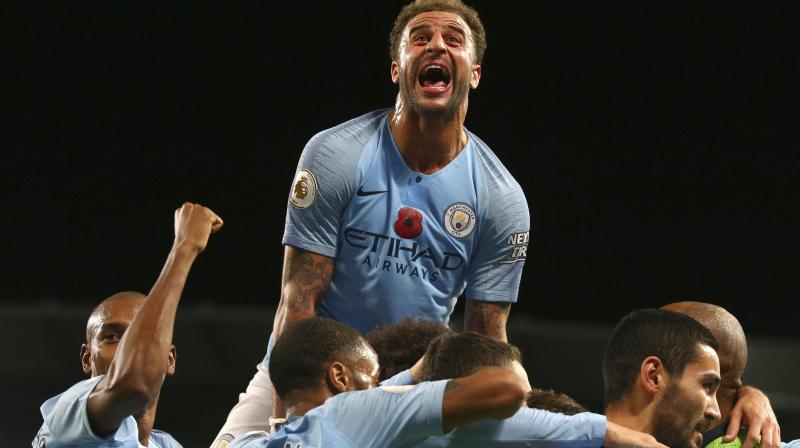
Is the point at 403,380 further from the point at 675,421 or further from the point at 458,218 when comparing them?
the point at 458,218

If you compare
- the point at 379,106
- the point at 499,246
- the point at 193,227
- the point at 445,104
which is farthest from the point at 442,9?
the point at 379,106

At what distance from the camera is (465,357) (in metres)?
3.03

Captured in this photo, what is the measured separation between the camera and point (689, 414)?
3209 mm

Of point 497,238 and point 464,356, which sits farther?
point 497,238

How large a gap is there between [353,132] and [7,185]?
23.9ft

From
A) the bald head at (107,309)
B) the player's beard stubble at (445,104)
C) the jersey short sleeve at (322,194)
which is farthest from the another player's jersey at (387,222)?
the bald head at (107,309)

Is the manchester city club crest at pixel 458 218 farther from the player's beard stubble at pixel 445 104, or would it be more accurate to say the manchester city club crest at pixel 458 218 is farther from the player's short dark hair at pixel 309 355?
the player's short dark hair at pixel 309 355

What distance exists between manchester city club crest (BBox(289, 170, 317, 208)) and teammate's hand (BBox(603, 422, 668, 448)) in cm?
140

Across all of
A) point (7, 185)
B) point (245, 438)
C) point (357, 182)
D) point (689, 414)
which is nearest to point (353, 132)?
point (357, 182)

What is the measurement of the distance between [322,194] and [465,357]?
1120mm

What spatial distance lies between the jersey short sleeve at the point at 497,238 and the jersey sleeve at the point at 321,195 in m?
0.49

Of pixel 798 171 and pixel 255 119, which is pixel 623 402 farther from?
pixel 255 119

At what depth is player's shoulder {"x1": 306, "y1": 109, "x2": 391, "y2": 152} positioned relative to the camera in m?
4.02

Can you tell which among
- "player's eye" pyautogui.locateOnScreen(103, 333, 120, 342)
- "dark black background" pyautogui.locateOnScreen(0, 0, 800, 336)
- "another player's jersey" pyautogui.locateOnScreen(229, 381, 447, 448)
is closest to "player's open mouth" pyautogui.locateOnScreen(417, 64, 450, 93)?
"player's eye" pyautogui.locateOnScreen(103, 333, 120, 342)
